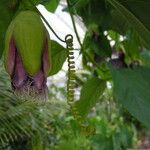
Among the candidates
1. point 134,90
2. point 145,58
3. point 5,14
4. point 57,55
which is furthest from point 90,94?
point 145,58

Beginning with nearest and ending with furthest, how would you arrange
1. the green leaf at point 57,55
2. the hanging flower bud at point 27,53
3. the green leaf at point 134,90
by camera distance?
the hanging flower bud at point 27,53, the green leaf at point 134,90, the green leaf at point 57,55

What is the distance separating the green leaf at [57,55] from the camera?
2.90 feet

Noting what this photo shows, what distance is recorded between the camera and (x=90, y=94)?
3.25ft

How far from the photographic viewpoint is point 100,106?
6.59 m

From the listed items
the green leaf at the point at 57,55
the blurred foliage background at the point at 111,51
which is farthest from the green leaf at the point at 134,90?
the green leaf at the point at 57,55

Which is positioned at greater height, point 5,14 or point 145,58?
point 5,14

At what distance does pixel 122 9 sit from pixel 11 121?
9.91ft

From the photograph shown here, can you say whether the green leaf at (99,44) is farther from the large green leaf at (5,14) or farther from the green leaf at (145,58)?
the large green leaf at (5,14)

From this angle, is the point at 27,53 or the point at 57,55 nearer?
the point at 27,53

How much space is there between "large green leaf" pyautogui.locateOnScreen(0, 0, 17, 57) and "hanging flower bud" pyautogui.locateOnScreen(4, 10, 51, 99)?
0.18 feet

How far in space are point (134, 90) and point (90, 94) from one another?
250 millimetres

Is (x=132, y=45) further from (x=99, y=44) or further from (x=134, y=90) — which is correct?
(x=134, y=90)

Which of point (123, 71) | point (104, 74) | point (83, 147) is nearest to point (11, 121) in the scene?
point (83, 147)

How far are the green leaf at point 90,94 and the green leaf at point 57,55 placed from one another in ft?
0.30
